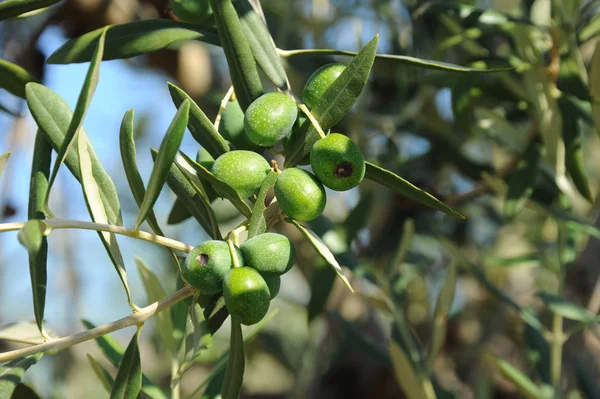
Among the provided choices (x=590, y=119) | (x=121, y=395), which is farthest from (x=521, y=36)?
(x=121, y=395)

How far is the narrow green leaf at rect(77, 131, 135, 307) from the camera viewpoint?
2.52 ft

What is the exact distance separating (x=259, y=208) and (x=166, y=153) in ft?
0.38

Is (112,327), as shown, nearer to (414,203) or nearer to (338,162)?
(338,162)

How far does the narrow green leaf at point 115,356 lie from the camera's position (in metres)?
1.00

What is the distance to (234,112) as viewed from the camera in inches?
33.8

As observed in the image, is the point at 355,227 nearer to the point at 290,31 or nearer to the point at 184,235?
the point at 290,31

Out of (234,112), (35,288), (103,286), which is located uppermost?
(234,112)

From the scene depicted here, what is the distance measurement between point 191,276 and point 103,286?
Answer: 3.19 metres

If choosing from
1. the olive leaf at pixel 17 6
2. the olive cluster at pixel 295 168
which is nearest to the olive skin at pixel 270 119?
the olive cluster at pixel 295 168

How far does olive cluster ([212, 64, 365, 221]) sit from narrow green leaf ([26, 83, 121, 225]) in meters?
0.15

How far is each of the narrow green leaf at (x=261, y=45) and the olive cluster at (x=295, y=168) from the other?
0.10 metres

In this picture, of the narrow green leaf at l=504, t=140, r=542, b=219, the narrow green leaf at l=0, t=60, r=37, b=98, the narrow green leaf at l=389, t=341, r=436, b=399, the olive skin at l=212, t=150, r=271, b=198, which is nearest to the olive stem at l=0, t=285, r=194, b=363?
the olive skin at l=212, t=150, r=271, b=198

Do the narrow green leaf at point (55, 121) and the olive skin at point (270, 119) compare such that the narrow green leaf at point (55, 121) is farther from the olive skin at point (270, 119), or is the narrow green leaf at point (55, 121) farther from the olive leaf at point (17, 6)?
the olive skin at point (270, 119)

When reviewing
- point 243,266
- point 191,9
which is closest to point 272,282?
point 243,266
